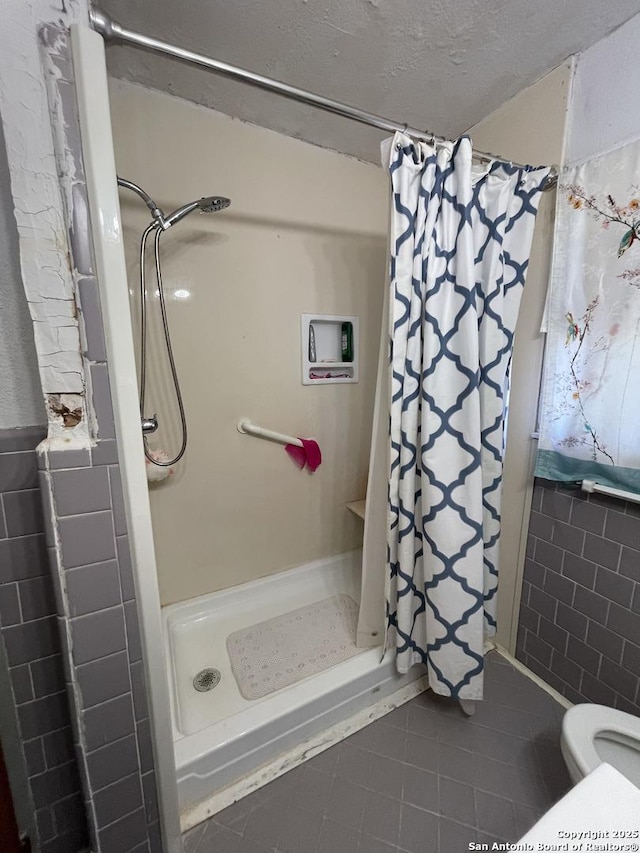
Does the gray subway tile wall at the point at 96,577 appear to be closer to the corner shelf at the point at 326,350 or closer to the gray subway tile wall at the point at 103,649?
the gray subway tile wall at the point at 103,649

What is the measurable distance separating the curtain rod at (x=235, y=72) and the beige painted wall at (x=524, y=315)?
0.71 feet

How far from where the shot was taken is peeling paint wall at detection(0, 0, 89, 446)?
0.52 m


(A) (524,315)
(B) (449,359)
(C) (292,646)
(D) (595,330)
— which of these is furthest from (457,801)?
(A) (524,315)

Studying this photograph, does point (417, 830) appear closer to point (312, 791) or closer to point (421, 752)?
point (421, 752)

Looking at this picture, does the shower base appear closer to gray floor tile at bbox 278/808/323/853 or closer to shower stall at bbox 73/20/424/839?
shower stall at bbox 73/20/424/839

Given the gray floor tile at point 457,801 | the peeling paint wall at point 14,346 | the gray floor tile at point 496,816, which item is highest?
the peeling paint wall at point 14,346

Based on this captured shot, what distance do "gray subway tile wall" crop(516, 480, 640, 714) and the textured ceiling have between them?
1.41m

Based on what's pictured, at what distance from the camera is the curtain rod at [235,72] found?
0.61 m

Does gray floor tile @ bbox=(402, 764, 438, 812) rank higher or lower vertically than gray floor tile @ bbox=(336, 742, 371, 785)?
higher

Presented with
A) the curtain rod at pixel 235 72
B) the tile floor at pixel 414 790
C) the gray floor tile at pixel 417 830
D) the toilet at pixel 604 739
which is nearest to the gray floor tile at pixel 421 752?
the tile floor at pixel 414 790

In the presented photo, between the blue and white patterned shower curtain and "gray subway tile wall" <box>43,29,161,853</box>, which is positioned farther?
the blue and white patterned shower curtain

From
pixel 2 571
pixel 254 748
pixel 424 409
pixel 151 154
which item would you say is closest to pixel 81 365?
pixel 2 571

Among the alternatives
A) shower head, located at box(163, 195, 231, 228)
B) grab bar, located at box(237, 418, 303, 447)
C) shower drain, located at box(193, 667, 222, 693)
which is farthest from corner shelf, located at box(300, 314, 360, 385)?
shower drain, located at box(193, 667, 222, 693)

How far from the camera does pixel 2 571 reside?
2.18 ft
